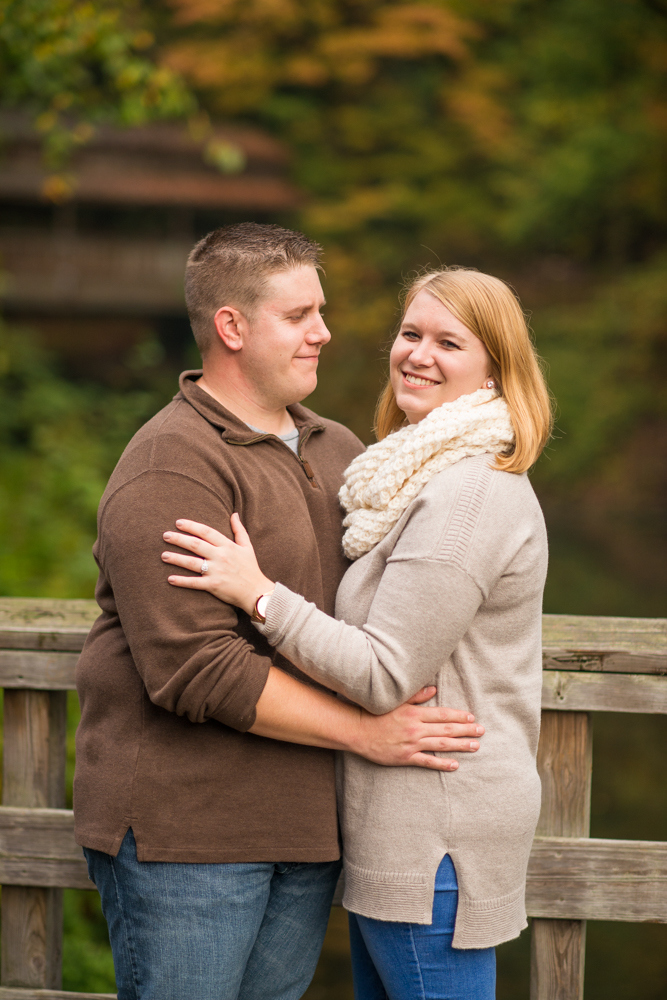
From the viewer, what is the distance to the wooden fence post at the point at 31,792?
2160 millimetres

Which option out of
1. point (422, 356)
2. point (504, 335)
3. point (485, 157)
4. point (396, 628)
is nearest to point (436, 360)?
point (422, 356)

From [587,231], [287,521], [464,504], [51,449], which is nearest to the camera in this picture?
[464,504]

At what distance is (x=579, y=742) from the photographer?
2027 mm

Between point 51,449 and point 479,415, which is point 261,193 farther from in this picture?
point 479,415

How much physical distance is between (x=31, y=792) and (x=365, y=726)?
2.87 ft

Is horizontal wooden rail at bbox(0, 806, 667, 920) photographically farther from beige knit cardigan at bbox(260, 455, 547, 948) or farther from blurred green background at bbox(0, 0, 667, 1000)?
blurred green background at bbox(0, 0, 667, 1000)

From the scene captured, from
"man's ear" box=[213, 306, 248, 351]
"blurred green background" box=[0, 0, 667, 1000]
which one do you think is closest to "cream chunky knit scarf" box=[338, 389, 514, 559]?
"man's ear" box=[213, 306, 248, 351]

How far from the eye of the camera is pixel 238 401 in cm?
198

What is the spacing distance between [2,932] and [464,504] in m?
1.47

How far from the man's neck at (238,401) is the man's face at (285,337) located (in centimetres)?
3

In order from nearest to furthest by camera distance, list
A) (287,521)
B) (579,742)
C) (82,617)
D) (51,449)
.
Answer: (287,521), (579,742), (82,617), (51,449)

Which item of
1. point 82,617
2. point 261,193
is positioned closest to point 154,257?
point 261,193

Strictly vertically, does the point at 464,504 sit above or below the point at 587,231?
below

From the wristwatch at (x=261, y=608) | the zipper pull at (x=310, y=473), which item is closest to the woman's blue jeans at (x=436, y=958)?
the wristwatch at (x=261, y=608)
